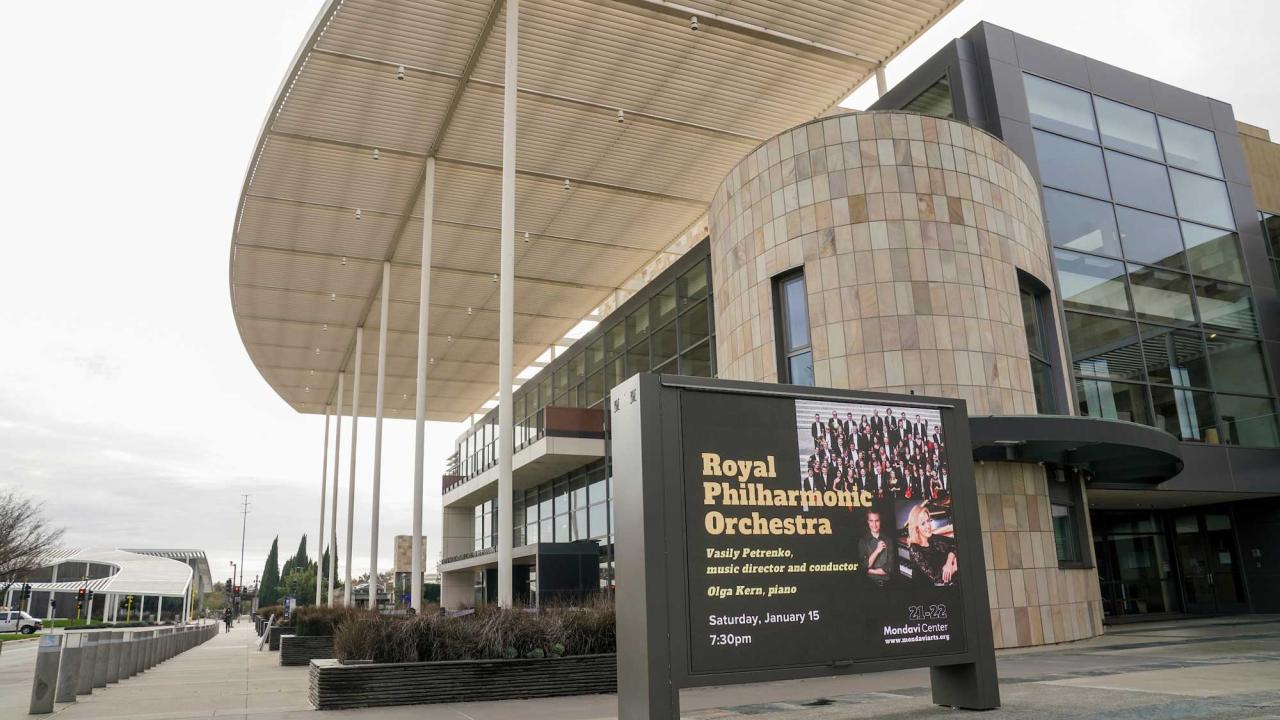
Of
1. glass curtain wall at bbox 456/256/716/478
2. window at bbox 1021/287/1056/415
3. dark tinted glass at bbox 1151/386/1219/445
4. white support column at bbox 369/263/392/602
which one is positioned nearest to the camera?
window at bbox 1021/287/1056/415

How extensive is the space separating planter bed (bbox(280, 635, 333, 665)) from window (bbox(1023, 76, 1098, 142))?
75.1 ft

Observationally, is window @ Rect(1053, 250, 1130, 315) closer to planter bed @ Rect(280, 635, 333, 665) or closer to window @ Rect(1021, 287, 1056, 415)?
window @ Rect(1021, 287, 1056, 415)

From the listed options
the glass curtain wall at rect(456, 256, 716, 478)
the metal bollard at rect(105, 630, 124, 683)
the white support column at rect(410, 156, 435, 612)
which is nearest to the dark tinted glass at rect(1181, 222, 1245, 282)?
the glass curtain wall at rect(456, 256, 716, 478)

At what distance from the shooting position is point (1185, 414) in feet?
78.0

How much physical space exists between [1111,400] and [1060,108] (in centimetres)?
808

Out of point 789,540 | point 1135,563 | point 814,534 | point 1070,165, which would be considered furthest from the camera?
Answer: point 1135,563

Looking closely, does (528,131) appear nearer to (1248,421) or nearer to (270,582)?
(1248,421)

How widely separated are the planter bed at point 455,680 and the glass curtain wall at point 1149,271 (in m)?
15.1

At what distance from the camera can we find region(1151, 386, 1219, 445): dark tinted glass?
919 inches

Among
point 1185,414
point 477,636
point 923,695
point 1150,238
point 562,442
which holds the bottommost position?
point 923,695

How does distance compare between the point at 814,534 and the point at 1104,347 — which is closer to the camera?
the point at 814,534

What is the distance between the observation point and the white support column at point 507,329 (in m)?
18.5

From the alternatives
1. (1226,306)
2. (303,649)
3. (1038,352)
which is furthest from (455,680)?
(1226,306)

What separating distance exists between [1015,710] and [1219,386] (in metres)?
20.8
